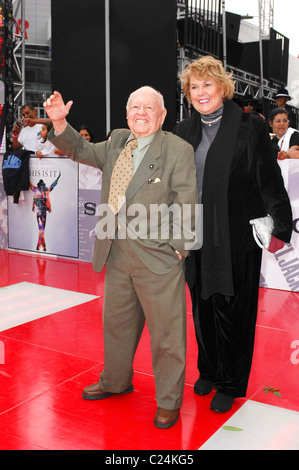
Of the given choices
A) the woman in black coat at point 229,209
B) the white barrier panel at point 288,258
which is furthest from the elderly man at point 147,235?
the white barrier panel at point 288,258

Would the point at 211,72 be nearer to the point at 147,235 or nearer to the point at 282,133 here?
the point at 147,235

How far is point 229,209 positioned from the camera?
2379mm

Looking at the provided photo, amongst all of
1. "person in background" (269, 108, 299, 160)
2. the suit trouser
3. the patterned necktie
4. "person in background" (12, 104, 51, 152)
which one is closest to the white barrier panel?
"person in background" (269, 108, 299, 160)

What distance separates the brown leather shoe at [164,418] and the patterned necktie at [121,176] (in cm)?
99

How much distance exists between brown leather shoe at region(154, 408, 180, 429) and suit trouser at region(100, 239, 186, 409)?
0.03 meters

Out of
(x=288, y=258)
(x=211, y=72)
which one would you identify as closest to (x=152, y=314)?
(x=211, y=72)

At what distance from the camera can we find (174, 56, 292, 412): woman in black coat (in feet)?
7.64

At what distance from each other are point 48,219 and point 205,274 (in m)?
4.29

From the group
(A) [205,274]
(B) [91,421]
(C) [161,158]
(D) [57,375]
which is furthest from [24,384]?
(C) [161,158]

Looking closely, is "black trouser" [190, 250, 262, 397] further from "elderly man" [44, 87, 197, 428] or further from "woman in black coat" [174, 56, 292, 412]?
"elderly man" [44, 87, 197, 428]

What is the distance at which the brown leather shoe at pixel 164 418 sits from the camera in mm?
2316

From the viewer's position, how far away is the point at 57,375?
2.96 meters

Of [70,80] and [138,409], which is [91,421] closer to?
[138,409]

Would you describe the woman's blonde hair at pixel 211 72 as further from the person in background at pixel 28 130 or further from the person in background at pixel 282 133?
the person in background at pixel 28 130
